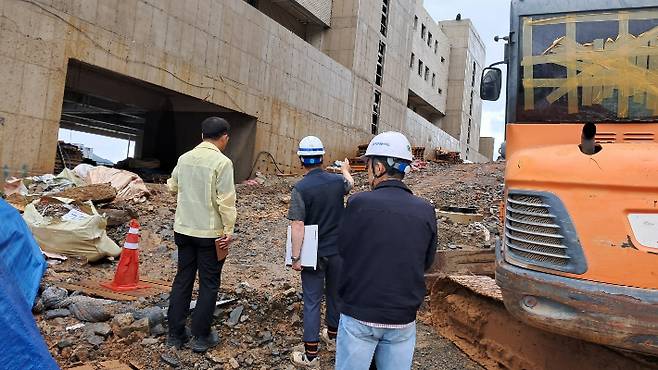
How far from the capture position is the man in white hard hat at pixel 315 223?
147 inches

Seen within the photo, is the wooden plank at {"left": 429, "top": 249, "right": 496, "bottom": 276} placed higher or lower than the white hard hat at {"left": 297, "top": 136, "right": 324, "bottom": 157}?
lower

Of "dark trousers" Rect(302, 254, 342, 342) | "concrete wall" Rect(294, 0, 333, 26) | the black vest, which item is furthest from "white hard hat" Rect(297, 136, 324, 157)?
"concrete wall" Rect(294, 0, 333, 26)

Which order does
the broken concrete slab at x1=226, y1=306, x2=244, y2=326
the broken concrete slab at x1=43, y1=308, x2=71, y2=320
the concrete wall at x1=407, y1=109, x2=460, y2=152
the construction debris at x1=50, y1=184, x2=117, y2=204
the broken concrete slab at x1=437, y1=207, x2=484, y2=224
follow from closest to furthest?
the broken concrete slab at x1=43, y1=308, x2=71, y2=320
the broken concrete slab at x1=226, y1=306, x2=244, y2=326
the construction debris at x1=50, y1=184, x2=117, y2=204
the broken concrete slab at x1=437, y1=207, x2=484, y2=224
the concrete wall at x1=407, y1=109, x2=460, y2=152

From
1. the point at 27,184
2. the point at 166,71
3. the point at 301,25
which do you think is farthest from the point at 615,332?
the point at 301,25

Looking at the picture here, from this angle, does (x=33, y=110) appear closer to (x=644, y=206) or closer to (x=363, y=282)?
(x=363, y=282)

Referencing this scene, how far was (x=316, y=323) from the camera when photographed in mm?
3764

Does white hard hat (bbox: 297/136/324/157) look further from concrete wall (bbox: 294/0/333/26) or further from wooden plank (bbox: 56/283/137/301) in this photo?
concrete wall (bbox: 294/0/333/26)

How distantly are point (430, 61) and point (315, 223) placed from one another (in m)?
34.4

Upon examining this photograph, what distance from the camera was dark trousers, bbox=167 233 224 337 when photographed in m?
3.82

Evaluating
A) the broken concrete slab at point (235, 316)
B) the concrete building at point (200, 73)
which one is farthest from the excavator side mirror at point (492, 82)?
the concrete building at point (200, 73)

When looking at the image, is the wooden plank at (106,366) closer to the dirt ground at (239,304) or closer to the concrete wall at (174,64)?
the dirt ground at (239,304)

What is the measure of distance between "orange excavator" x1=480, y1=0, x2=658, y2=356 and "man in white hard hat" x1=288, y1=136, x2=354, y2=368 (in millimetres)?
1242

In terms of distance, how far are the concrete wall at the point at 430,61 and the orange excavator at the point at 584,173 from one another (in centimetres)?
2602

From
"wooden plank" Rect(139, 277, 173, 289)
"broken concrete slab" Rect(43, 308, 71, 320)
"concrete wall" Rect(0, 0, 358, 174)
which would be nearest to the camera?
"broken concrete slab" Rect(43, 308, 71, 320)
